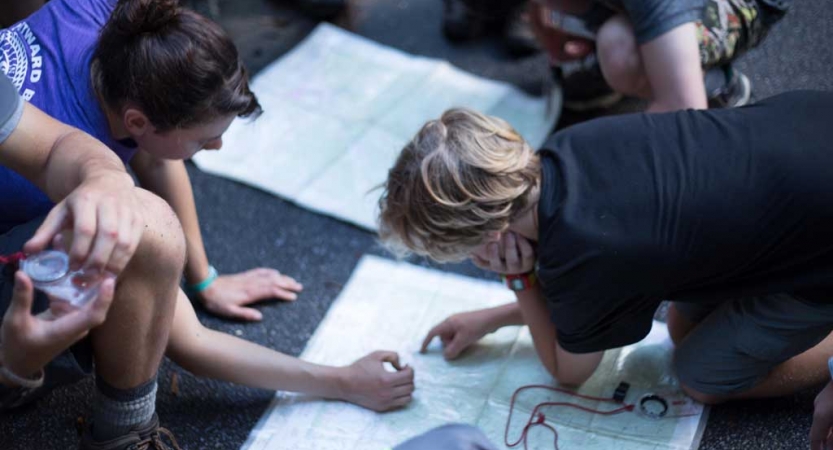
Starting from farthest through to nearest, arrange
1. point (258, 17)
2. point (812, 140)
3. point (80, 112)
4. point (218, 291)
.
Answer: point (258, 17)
point (218, 291)
point (80, 112)
point (812, 140)

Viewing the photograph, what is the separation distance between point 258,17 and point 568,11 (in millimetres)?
1125

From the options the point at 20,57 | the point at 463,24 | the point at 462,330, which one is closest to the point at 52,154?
the point at 20,57

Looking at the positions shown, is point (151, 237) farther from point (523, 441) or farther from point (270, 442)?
point (523, 441)

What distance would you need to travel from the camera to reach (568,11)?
6.34 feet

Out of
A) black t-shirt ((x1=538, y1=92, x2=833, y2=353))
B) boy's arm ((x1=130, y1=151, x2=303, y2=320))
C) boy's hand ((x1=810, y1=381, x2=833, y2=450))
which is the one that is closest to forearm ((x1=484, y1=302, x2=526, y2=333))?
black t-shirt ((x1=538, y1=92, x2=833, y2=353))

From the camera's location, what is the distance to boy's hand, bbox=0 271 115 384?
0.99 metres

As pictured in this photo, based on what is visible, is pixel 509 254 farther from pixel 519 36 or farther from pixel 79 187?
pixel 519 36

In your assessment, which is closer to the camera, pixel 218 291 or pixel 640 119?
pixel 640 119

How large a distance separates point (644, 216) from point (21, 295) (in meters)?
0.83

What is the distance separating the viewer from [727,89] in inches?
79.6

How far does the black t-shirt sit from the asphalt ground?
292mm

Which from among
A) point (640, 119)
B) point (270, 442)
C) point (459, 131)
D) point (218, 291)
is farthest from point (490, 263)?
point (218, 291)

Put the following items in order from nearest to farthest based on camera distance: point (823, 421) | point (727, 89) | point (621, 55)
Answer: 1. point (823, 421)
2. point (621, 55)
3. point (727, 89)

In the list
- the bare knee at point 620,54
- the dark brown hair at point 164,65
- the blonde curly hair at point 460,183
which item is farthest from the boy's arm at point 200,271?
the bare knee at point 620,54
